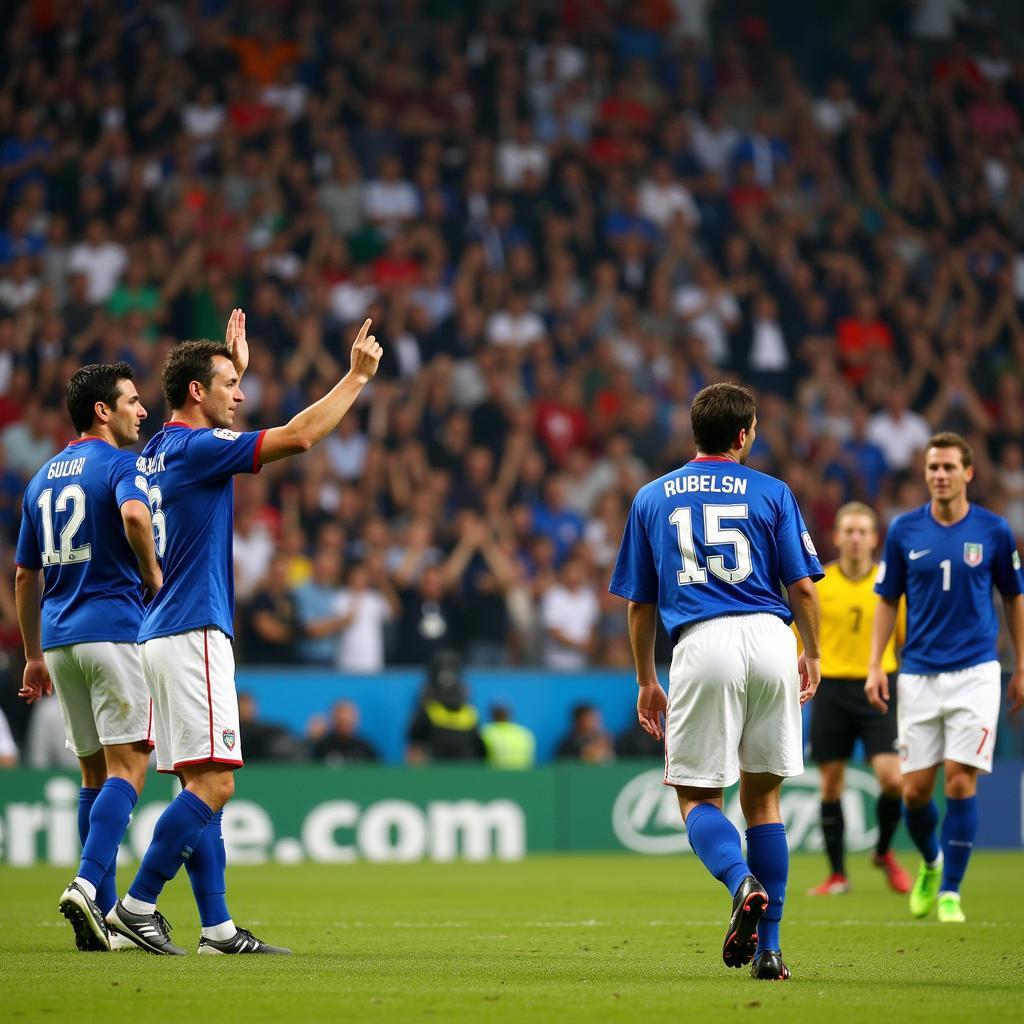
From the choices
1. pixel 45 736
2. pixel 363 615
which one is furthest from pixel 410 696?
pixel 45 736

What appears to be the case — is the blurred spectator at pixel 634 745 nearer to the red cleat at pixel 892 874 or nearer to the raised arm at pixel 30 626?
the red cleat at pixel 892 874

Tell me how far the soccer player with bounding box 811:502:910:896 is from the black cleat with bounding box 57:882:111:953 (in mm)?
5910

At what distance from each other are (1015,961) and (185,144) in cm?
1510

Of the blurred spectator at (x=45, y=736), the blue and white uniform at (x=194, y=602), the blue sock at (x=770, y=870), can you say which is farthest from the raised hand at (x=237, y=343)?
the blurred spectator at (x=45, y=736)

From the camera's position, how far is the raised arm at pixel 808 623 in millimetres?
7039

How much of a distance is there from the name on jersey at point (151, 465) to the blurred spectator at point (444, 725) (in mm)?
9182

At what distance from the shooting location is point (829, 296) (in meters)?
22.2

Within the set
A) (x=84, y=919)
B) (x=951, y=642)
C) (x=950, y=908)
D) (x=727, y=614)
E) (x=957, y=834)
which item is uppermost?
(x=727, y=614)

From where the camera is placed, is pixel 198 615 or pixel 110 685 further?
pixel 110 685

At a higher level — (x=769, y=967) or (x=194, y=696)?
(x=194, y=696)

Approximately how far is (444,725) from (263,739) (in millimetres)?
1694

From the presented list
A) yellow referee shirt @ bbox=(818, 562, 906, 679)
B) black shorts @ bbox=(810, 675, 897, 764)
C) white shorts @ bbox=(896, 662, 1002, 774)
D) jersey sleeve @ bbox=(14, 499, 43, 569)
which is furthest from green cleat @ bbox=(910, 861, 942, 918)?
jersey sleeve @ bbox=(14, 499, 43, 569)

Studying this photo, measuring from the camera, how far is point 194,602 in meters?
7.42

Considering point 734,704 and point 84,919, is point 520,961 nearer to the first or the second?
point 734,704
